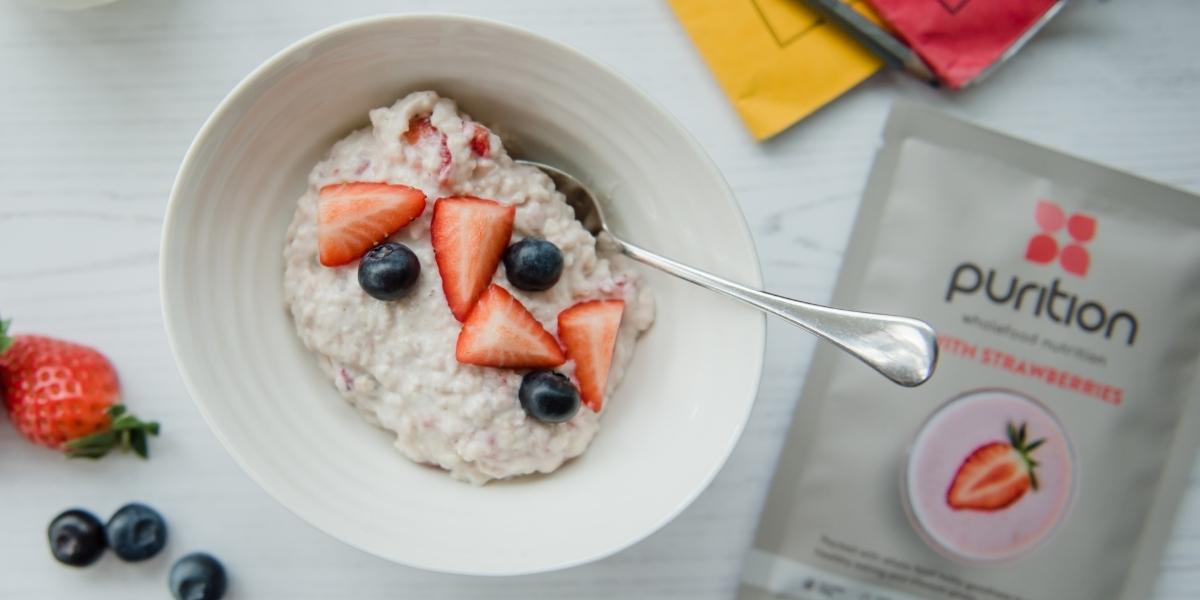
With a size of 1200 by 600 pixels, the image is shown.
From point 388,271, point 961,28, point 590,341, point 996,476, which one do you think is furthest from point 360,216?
point 996,476

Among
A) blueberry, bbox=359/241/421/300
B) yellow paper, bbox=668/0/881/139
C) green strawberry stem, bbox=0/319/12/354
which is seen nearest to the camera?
blueberry, bbox=359/241/421/300

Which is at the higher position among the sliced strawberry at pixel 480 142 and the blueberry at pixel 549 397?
the sliced strawberry at pixel 480 142

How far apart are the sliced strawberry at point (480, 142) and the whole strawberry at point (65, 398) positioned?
2.05ft

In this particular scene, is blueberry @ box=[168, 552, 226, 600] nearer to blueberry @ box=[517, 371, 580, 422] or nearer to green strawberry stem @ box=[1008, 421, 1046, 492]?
blueberry @ box=[517, 371, 580, 422]

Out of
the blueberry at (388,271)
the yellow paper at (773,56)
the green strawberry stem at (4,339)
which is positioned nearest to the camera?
the blueberry at (388,271)

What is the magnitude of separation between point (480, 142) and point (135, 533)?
2.42 feet

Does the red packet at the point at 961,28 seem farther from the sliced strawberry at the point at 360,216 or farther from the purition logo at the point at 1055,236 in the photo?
the sliced strawberry at the point at 360,216

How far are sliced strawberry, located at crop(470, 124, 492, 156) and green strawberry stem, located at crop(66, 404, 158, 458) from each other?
624 mm

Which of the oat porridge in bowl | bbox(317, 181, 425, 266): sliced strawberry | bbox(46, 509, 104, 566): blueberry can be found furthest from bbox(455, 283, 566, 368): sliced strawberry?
bbox(46, 509, 104, 566): blueberry

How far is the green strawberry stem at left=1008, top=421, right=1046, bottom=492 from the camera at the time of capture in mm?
1396

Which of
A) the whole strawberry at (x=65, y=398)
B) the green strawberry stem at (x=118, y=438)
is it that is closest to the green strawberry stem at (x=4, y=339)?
the whole strawberry at (x=65, y=398)

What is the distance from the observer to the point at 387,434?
118 centimetres

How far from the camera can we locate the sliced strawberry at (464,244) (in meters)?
1.06

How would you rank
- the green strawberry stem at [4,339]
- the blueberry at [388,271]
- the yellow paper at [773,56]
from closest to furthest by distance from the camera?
the blueberry at [388,271], the green strawberry stem at [4,339], the yellow paper at [773,56]
